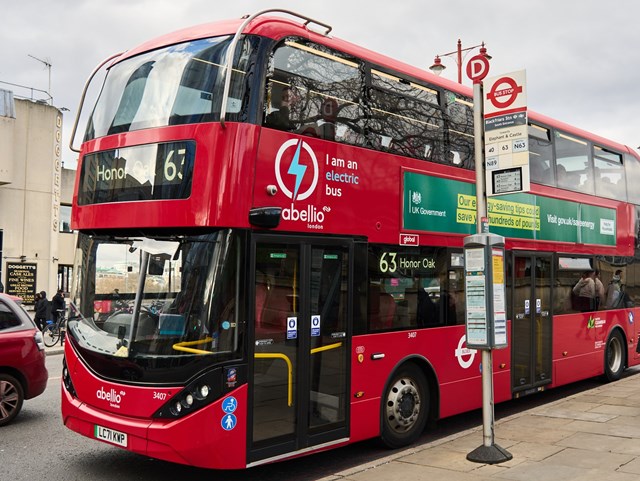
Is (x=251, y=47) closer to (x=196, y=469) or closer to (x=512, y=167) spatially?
(x=512, y=167)

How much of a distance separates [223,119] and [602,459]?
5.09 metres

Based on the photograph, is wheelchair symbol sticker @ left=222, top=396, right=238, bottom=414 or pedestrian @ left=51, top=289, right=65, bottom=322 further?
pedestrian @ left=51, top=289, right=65, bottom=322

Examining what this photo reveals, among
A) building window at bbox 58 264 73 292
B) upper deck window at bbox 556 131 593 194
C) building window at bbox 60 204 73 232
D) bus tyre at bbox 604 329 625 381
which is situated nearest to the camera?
upper deck window at bbox 556 131 593 194

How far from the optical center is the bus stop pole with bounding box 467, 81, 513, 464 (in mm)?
6711

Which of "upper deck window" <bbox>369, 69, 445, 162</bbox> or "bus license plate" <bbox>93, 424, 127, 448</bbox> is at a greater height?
"upper deck window" <bbox>369, 69, 445, 162</bbox>

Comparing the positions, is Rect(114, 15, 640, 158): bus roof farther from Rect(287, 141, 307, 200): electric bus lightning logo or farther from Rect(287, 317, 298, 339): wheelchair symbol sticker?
Rect(287, 317, 298, 339): wheelchair symbol sticker

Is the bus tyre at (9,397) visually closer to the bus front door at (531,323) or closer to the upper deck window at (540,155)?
the bus front door at (531,323)

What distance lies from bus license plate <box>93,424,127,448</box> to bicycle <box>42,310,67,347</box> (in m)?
14.6

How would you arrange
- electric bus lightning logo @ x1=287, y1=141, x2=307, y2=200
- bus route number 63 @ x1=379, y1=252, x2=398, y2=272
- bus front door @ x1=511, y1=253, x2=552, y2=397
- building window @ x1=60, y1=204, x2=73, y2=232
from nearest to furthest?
electric bus lightning logo @ x1=287, y1=141, x2=307, y2=200
bus route number 63 @ x1=379, y1=252, x2=398, y2=272
bus front door @ x1=511, y1=253, x2=552, y2=397
building window @ x1=60, y1=204, x2=73, y2=232

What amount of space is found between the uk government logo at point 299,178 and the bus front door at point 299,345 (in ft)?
0.81

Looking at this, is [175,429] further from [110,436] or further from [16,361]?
[16,361]

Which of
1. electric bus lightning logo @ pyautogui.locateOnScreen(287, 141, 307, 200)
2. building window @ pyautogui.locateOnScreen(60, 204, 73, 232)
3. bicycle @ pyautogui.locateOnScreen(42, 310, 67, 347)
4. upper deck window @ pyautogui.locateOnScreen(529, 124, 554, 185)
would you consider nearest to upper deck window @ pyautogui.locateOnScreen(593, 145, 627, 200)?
upper deck window @ pyautogui.locateOnScreen(529, 124, 554, 185)

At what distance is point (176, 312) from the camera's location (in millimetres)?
5867

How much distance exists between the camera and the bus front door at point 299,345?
20.0 ft
